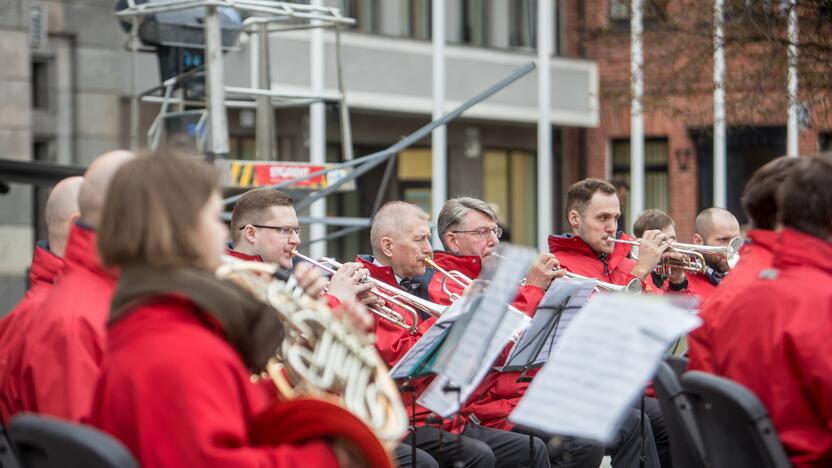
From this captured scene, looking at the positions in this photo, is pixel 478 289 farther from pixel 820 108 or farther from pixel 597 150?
pixel 597 150

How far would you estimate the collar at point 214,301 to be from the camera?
3.18 meters

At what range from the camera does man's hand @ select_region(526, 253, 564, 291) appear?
6.95m

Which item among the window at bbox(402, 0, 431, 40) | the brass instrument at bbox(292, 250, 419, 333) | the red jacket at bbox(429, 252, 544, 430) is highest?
the window at bbox(402, 0, 431, 40)

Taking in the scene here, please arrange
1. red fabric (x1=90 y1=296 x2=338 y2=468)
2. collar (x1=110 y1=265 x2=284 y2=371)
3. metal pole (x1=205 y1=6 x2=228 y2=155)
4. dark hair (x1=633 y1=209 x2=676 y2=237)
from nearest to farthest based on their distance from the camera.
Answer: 1. red fabric (x1=90 y1=296 x2=338 y2=468)
2. collar (x1=110 y1=265 x2=284 y2=371)
3. dark hair (x1=633 y1=209 x2=676 y2=237)
4. metal pole (x1=205 y1=6 x2=228 y2=155)

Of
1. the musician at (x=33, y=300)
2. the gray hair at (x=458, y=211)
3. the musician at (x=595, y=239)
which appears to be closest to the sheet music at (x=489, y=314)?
Answer: the musician at (x=33, y=300)

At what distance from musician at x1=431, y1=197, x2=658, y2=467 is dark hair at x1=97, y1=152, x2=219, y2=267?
3359 millimetres

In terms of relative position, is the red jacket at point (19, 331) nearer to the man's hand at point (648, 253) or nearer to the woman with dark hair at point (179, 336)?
the woman with dark hair at point (179, 336)

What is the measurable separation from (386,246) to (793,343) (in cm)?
336

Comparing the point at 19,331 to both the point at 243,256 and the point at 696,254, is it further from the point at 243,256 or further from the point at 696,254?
the point at 696,254

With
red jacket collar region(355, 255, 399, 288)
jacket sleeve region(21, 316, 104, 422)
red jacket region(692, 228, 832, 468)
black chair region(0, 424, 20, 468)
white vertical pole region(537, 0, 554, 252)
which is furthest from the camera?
white vertical pole region(537, 0, 554, 252)

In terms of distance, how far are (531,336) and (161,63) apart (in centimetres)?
548

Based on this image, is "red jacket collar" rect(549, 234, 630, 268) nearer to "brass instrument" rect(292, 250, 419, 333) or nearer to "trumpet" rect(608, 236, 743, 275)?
"trumpet" rect(608, 236, 743, 275)

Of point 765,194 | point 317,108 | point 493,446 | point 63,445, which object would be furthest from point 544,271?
point 317,108

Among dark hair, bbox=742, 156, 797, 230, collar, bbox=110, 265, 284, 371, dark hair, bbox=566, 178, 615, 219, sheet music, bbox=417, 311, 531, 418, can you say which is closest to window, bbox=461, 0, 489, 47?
dark hair, bbox=566, 178, 615, 219
